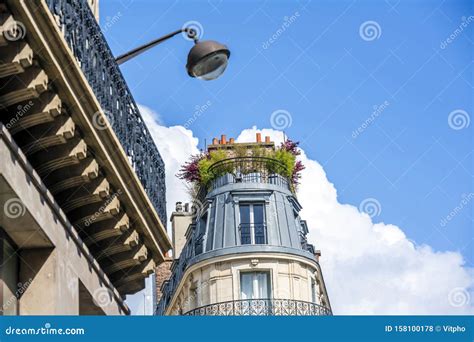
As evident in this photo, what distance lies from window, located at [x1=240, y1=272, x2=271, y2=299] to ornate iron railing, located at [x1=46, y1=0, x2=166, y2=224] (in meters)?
24.5

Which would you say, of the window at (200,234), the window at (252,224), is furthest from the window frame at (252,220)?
the window at (200,234)

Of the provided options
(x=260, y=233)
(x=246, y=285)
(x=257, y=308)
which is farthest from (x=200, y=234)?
(x=257, y=308)

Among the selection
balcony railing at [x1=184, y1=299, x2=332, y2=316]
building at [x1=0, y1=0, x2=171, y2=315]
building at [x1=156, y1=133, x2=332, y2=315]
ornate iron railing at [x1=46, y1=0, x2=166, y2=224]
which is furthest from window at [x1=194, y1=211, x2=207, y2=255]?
building at [x1=0, y1=0, x2=171, y2=315]

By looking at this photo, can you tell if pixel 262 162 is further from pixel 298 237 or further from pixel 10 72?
pixel 10 72

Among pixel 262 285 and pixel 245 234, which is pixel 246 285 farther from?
pixel 245 234

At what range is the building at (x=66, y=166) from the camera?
11320 mm

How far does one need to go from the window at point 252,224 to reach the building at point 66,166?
2560 centimetres

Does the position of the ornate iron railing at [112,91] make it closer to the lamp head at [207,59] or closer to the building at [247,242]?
the lamp head at [207,59]

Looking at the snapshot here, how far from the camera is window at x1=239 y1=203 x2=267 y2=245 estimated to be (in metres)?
40.8

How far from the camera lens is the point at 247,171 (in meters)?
43.0

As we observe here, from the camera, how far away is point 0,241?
12.3 m

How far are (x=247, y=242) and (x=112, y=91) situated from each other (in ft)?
89.4

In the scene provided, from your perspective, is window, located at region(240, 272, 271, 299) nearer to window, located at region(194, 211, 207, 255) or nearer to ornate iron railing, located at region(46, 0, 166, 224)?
window, located at region(194, 211, 207, 255)

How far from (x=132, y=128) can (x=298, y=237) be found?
1101 inches
